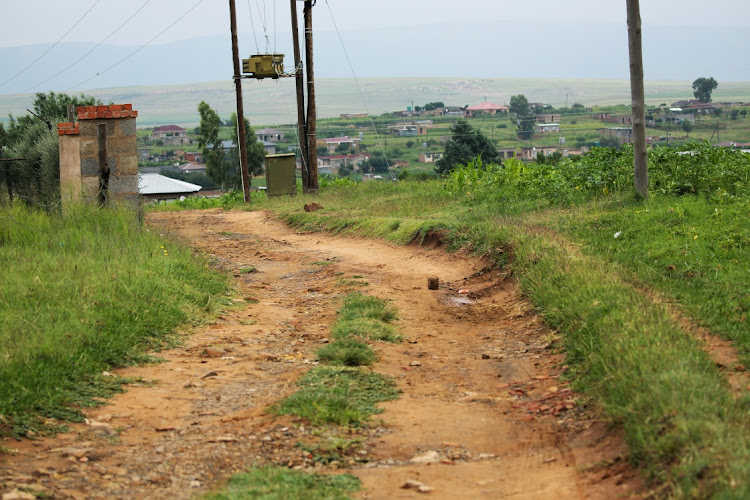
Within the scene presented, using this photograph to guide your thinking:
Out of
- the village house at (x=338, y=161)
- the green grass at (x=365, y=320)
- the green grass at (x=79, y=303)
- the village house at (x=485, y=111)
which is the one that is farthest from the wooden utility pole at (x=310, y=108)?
the village house at (x=485, y=111)

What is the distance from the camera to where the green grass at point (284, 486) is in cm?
432

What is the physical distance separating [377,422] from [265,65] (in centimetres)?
2184

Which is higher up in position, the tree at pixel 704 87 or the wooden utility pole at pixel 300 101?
the tree at pixel 704 87

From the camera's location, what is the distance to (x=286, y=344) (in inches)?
314

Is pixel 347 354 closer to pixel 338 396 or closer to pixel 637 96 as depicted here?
pixel 338 396

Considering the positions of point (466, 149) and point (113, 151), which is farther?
point (466, 149)

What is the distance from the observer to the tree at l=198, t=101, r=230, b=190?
170 feet

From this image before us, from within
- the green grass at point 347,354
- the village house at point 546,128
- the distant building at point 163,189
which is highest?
the village house at point 546,128

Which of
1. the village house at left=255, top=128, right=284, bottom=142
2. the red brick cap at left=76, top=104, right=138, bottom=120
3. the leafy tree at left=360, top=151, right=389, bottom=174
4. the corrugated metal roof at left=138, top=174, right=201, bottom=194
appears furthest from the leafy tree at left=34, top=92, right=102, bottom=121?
the village house at left=255, top=128, right=284, bottom=142

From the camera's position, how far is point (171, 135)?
101m

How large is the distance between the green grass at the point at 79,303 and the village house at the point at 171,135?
88.5 m

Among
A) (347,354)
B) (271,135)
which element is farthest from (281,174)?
(271,135)

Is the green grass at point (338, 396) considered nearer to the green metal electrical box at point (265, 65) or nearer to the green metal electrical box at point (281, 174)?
the green metal electrical box at point (281, 174)

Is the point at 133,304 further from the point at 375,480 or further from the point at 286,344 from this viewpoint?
the point at 375,480
